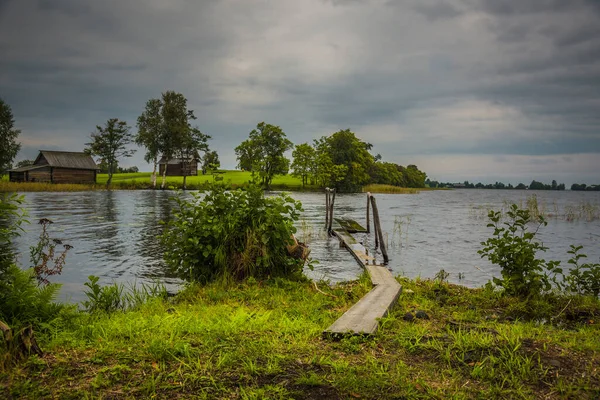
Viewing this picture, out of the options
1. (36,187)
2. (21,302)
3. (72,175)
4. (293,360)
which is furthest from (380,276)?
(72,175)

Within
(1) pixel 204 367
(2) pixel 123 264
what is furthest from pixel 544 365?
(2) pixel 123 264

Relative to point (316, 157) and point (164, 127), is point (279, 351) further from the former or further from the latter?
point (316, 157)

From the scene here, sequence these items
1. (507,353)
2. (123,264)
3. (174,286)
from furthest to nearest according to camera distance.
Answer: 1. (123,264)
2. (174,286)
3. (507,353)

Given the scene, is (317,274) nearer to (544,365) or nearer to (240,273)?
(240,273)

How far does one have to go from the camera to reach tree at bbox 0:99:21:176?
188 feet

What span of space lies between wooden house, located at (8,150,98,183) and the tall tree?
34.5ft

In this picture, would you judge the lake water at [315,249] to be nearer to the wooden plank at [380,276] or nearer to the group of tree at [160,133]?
the wooden plank at [380,276]

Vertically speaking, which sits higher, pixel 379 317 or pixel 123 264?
pixel 379 317

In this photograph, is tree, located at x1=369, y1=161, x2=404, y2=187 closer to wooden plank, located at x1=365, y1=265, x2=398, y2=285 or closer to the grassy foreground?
wooden plank, located at x1=365, y1=265, x2=398, y2=285

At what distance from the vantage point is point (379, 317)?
5.70m

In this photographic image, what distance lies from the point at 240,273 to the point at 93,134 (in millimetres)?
77207

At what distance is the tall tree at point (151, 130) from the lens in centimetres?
7081

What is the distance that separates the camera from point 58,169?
226 ft

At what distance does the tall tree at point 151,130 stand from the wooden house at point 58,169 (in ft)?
34.5
